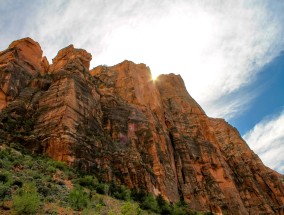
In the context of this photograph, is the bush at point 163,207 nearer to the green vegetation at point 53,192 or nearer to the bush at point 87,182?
the green vegetation at point 53,192

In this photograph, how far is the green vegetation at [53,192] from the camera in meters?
15.9

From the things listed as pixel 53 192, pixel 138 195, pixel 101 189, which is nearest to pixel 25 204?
pixel 53 192

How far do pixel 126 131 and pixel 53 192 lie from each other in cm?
2071

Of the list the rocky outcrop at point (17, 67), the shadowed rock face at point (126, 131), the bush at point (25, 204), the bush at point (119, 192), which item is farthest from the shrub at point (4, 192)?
the rocky outcrop at point (17, 67)

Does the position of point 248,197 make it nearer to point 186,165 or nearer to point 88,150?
point 186,165

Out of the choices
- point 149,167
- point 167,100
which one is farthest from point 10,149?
point 167,100

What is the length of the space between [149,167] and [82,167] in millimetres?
10701

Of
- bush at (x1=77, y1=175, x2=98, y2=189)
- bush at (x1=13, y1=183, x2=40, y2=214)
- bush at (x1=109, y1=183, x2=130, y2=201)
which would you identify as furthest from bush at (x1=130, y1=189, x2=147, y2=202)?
bush at (x1=13, y1=183, x2=40, y2=214)

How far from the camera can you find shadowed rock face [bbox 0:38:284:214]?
30562mm

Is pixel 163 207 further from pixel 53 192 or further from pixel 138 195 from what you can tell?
pixel 53 192

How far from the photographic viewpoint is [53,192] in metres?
19.5

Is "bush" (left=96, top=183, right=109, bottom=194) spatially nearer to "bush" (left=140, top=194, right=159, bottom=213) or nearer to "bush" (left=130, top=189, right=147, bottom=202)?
"bush" (left=140, top=194, right=159, bottom=213)

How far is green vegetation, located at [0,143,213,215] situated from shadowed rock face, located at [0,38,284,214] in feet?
8.63

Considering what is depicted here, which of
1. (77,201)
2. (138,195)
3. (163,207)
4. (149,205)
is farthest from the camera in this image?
(163,207)
